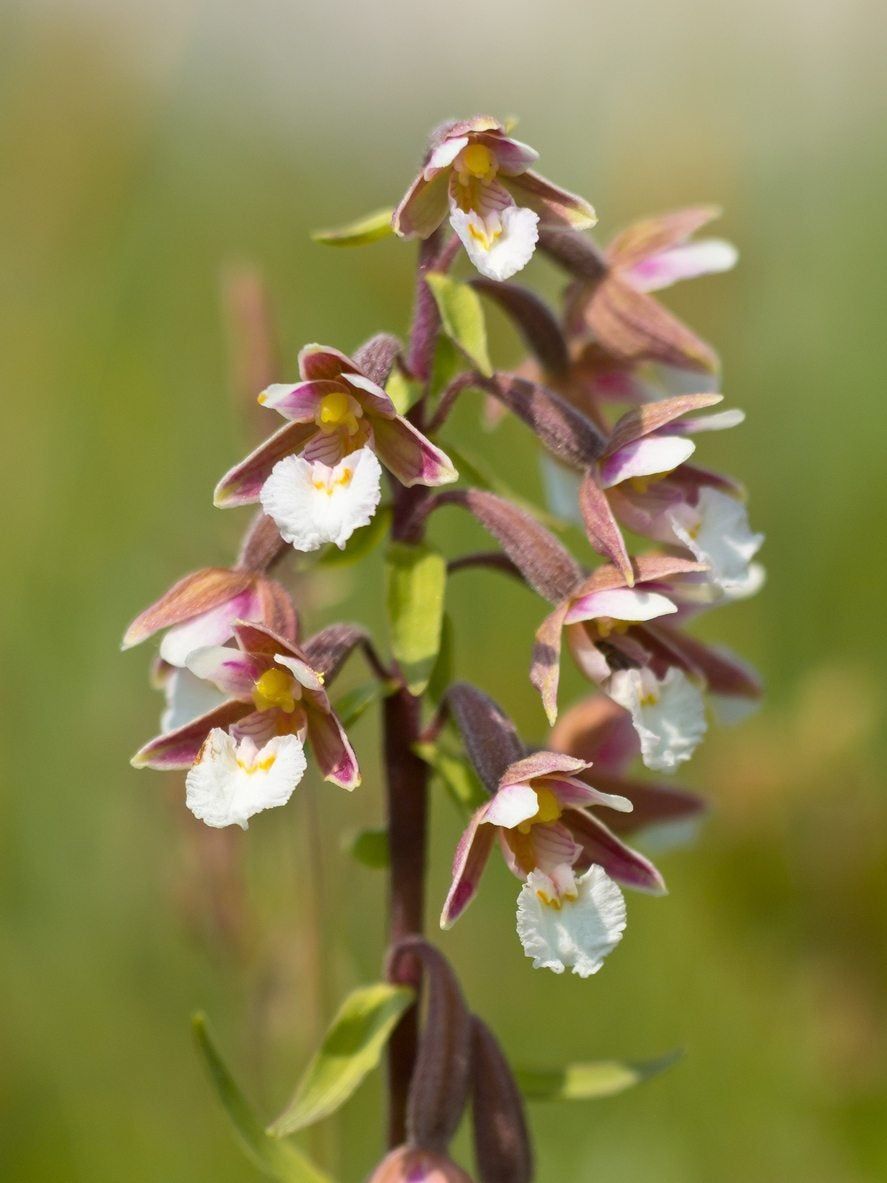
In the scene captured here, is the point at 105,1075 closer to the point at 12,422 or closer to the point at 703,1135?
the point at 703,1135

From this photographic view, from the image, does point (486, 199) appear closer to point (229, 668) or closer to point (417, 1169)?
point (229, 668)

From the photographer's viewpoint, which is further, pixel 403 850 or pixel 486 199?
pixel 403 850

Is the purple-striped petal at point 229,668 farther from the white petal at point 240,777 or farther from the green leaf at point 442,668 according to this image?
the green leaf at point 442,668

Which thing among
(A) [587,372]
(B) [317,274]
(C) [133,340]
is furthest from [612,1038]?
(B) [317,274]

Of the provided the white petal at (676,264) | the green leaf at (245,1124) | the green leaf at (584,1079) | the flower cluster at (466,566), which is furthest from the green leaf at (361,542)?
the green leaf at (584,1079)

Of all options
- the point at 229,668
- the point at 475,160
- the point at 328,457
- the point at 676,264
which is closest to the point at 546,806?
the point at 229,668

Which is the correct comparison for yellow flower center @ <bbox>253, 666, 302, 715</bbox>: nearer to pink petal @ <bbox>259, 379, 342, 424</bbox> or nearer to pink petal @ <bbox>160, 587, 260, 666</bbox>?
pink petal @ <bbox>160, 587, 260, 666</bbox>
